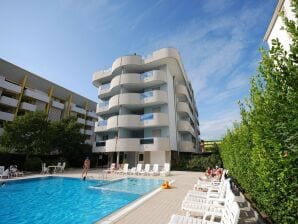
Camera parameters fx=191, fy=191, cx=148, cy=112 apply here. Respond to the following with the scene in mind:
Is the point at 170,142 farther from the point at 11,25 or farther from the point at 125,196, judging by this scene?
the point at 11,25

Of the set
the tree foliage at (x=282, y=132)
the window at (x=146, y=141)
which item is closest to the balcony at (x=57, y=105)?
the window at (x=146, y=141)

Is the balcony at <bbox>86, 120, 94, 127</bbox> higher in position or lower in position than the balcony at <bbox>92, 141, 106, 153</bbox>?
higher

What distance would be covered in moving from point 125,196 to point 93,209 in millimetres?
3088

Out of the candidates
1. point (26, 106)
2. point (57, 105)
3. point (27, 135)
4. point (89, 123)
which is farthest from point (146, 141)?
point (89, 123)

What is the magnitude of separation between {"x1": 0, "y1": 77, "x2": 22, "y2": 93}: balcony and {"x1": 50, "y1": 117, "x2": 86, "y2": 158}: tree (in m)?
10.8

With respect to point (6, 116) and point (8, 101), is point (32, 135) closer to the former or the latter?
point (6, 116)

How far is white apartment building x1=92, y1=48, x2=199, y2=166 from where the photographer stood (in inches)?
1094

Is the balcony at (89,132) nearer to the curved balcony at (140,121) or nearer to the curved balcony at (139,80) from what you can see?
the curved balcony at (139,80)

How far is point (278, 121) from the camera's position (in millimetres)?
4059

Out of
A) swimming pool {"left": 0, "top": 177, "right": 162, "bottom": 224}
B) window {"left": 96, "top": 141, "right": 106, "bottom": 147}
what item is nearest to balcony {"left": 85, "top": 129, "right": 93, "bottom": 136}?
window {"left": 96, "top": 141, "right": 106, "bottom": 147}

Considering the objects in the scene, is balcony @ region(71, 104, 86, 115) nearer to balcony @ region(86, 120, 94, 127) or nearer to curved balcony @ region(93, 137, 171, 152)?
balcony @ region(86, 120, 94, 127)

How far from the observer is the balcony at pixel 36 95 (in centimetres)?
3513

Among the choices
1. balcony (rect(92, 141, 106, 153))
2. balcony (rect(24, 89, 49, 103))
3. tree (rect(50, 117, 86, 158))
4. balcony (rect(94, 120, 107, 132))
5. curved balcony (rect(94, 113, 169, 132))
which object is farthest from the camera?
balcony (rect(24, 89, 49, 103))

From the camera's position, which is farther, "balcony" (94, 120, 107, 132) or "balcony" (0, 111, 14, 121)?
"balcony" (94, 120, 107, 132)
